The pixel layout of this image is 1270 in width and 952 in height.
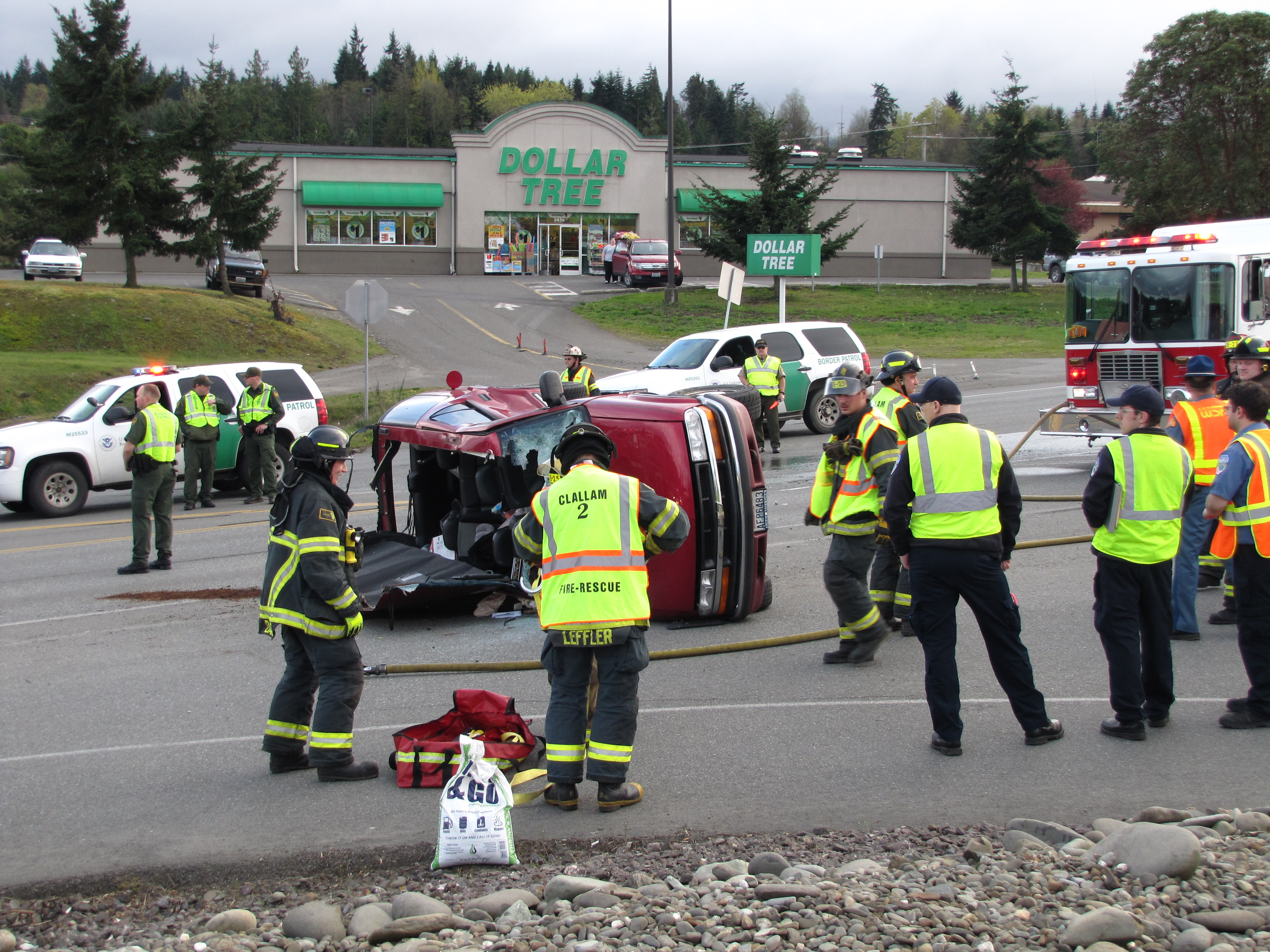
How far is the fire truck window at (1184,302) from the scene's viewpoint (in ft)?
46.9

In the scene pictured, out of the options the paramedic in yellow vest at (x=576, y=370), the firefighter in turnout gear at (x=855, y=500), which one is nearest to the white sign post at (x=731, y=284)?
the paramedic in yellow vest at (x=576, y=370)

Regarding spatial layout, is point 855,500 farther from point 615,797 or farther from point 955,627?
point 615,797

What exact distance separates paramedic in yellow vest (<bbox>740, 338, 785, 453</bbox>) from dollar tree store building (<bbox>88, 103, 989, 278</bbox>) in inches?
1386

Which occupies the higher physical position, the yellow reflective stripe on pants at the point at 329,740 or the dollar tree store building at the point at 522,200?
the dollar tree store building at the point at 522,200

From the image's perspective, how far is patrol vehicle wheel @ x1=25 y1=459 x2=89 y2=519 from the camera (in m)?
15.0

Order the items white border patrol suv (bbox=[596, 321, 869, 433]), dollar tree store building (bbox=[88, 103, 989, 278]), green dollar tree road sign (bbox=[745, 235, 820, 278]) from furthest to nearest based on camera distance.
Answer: dollar tree store building (bbox=[88, 103, 989, 278])
green dollar tree road sign (bbox=[745, 235, 820, 278])
white border patrol suv (bbox=[596, 321, 869, 433])

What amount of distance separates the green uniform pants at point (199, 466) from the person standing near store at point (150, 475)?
336 cm

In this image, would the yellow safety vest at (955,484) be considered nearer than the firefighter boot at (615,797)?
No

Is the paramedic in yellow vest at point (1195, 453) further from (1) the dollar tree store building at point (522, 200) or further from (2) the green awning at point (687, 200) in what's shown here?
(2) the green awning at point (687, 200)

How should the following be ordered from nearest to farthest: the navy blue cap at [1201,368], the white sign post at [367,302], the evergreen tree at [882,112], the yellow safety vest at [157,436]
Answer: the navy blue cap at [1201,368] → the yellow safety vest at [157,436] → the white sign post at [367,302] → the evergreen tree at [882,112]

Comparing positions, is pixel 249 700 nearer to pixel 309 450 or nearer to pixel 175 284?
pixel 309 450

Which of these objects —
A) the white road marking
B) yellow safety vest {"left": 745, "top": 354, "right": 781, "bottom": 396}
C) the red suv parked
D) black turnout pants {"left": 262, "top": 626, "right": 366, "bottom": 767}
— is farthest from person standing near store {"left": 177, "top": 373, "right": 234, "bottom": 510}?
the red suv parked

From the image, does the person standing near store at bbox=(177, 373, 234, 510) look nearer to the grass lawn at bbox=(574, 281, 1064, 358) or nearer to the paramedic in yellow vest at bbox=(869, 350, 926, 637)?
the paramedic in yellow vest at bbox=(869, 350, 926, 637)

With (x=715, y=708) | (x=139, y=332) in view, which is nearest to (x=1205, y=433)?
(x=715, y=708)
